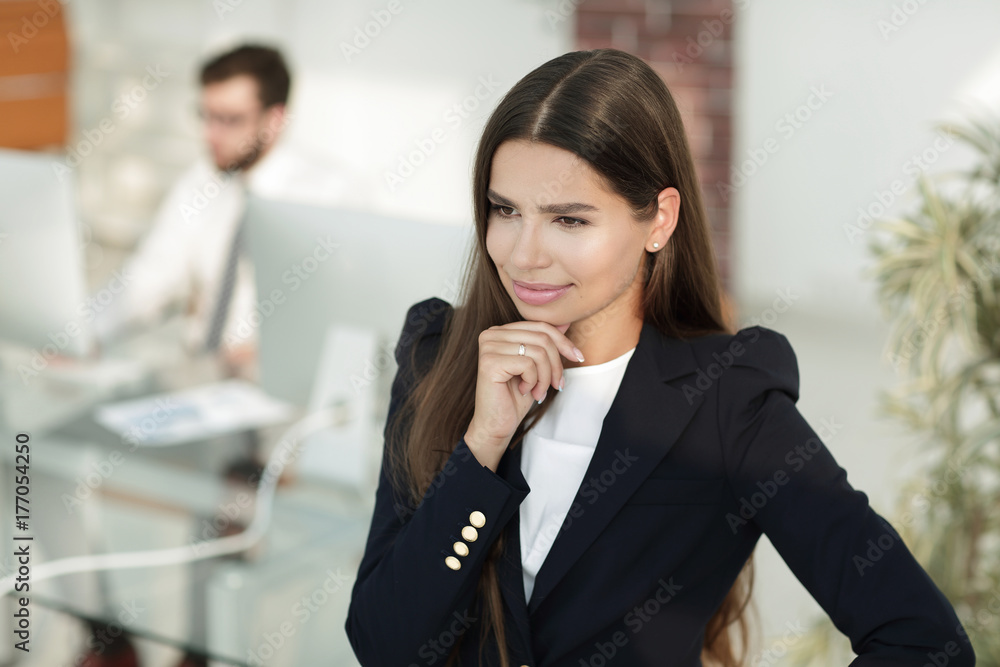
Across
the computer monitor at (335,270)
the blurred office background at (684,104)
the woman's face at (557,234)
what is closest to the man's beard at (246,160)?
the blurred office background at (684,104)

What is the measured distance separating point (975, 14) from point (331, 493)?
351 cm

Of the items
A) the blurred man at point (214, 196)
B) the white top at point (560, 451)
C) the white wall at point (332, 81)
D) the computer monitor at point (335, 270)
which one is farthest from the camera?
the white wall at point (332, 81)

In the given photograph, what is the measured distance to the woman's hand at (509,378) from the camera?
3.39ft

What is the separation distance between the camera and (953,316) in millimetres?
1890

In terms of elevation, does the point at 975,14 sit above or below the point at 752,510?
above

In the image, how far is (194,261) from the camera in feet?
10.5

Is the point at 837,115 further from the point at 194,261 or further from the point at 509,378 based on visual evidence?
the point at 509,378

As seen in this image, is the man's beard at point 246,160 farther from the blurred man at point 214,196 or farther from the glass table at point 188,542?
the glass table at point 188,542

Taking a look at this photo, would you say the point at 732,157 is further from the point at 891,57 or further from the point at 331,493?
the point at 331,493

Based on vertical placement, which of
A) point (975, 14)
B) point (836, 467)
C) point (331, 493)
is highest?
point (975, 14)

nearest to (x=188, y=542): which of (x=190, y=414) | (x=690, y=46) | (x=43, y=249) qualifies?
(x=190, y=414)

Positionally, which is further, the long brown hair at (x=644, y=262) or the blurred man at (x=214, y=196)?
the blurred man at (x=214, y=196)

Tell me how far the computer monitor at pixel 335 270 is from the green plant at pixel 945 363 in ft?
3.15

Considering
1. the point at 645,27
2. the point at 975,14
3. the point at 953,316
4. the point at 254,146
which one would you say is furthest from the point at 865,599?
the point at 975,14
